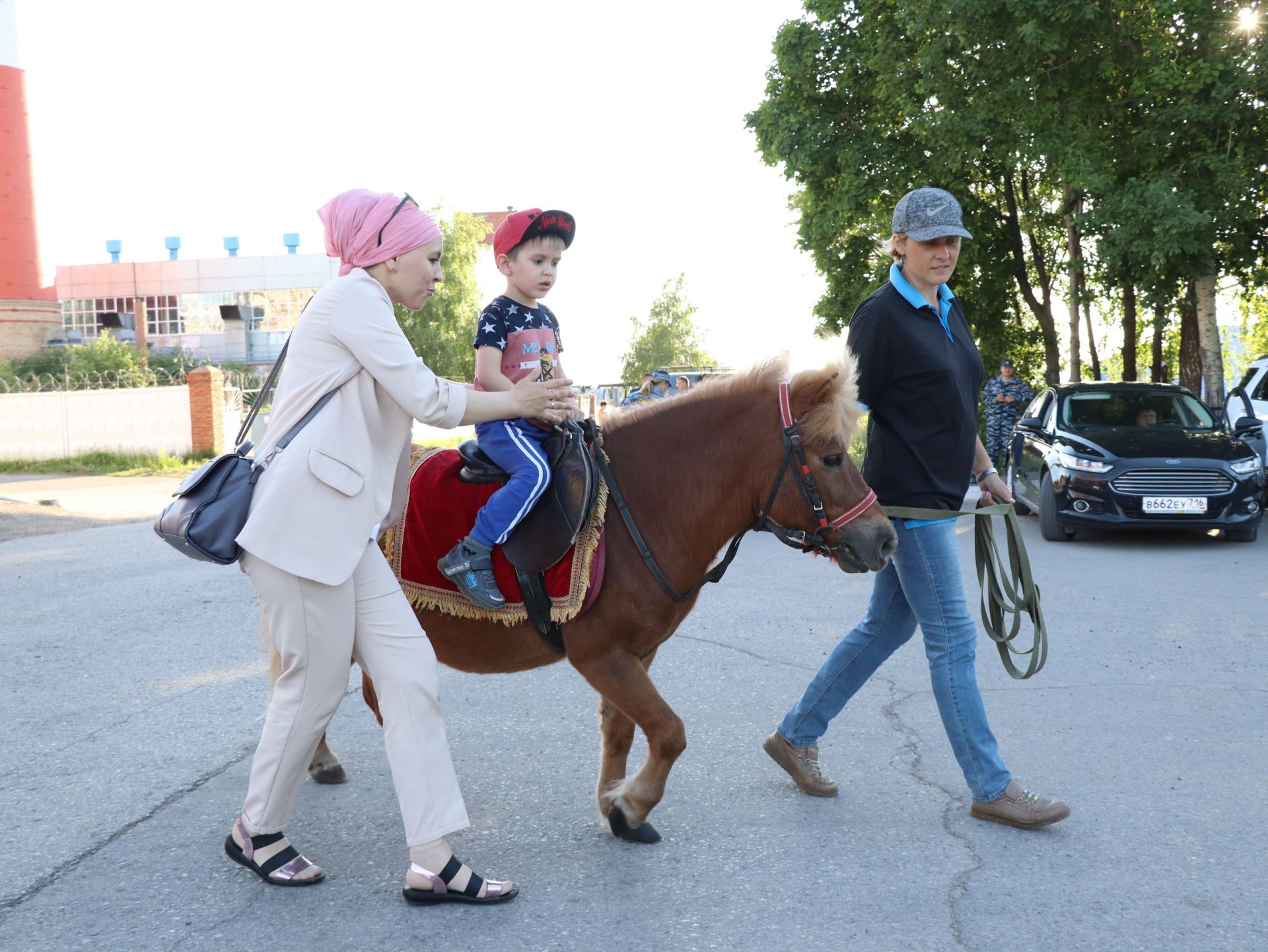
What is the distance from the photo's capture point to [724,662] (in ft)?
20.8

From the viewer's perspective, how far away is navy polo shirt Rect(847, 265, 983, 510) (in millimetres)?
3914

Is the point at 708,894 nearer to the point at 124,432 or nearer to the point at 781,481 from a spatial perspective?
the point at 781,481

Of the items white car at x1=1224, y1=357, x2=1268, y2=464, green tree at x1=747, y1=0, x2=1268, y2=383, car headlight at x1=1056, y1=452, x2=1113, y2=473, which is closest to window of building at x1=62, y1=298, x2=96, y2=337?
green tree at x1=747, y1=0, x2=1268, y2=383

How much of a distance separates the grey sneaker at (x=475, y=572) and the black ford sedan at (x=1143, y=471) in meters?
9.20

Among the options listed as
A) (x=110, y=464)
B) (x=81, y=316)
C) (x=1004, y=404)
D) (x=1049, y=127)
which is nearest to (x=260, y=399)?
(x=1049, y=127)

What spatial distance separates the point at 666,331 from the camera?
83875 mm

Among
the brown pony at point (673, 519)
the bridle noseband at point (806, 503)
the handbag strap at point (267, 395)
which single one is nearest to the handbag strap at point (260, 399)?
the handbag strap at point (267, 395)

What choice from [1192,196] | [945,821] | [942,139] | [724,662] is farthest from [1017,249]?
[945,821]

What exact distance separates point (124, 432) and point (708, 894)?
25439mm

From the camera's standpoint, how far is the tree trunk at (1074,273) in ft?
61.7

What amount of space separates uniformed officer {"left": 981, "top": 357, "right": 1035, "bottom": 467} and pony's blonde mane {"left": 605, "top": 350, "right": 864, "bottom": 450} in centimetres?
1613

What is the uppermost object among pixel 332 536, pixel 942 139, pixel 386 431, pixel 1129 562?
pixel 942 139

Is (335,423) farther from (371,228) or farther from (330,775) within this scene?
(330,775)

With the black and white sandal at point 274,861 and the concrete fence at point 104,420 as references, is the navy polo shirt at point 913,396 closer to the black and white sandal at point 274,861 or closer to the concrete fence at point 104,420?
the black and white sandal at point 274,861
